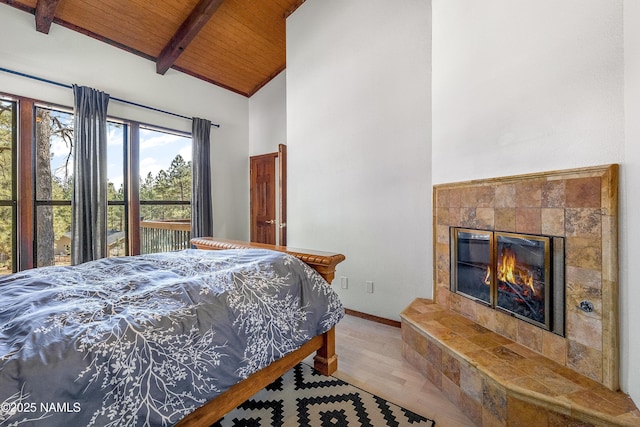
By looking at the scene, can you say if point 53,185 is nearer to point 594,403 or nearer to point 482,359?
point 482,359

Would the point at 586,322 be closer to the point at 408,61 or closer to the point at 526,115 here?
the point at 526,115

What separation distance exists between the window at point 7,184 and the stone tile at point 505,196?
163 inches

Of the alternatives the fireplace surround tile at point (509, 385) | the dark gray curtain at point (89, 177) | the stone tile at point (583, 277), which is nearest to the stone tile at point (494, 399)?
the fireplace surround tile at point (509, 385)

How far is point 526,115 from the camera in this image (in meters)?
1.69

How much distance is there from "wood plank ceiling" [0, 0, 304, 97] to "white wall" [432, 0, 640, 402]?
2240 mm

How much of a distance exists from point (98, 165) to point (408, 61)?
3345 millimetres

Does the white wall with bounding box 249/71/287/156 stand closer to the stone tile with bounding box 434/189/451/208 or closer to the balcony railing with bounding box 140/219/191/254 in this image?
the balcony railing with bounding box 140/219/191/254

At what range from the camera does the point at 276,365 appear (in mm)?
1582

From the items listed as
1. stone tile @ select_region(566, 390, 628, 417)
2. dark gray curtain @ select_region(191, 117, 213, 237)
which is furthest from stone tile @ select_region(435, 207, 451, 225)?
dark gray curtain @ select_region(191, 117, 213, 237)

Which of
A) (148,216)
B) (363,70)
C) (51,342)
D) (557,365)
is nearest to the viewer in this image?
(51,342)

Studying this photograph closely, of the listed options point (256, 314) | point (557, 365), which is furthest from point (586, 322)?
point (256, 314)

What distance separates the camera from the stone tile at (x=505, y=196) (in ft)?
5.85

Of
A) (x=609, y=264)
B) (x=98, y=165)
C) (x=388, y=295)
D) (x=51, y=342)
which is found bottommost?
(x=388, y=295)

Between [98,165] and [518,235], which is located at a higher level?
[98,165]
